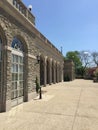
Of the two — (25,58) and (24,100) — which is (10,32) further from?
(24,100)

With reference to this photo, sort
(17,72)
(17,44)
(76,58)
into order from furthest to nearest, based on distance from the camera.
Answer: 1. (76,58)
2. (17,44)
3. (17,72)

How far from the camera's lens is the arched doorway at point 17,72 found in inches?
361

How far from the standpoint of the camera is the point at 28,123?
6328 mm

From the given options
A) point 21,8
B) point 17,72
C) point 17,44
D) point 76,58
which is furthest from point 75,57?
point 17,72

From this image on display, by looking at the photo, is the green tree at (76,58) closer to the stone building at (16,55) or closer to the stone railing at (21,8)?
the stone railing at (21,8)

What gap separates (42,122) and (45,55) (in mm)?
A: 15897

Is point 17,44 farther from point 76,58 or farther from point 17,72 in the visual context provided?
point 76,58

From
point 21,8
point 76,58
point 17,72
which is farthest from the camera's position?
point 76,58

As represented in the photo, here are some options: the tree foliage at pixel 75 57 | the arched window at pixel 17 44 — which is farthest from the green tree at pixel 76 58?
the arched window at pixel 17 44

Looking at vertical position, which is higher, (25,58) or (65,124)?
(25,58)

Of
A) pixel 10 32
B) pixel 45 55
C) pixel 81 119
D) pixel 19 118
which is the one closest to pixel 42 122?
pixel 19 118

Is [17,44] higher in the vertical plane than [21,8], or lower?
lower

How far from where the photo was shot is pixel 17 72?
974 centimetres

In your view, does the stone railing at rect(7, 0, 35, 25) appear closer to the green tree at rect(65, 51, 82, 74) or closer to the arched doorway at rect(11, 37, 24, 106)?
the arched doorway at rect(11, 37, 24, 106)
